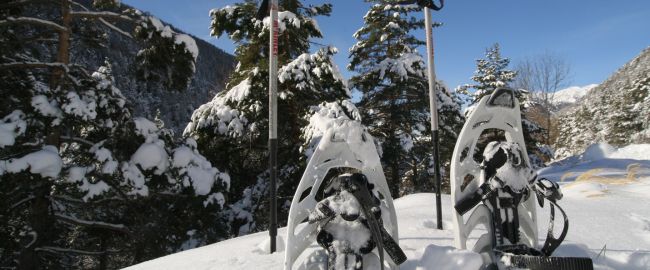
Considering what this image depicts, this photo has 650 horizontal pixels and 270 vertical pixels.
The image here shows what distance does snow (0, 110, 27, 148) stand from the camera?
16.7 feet

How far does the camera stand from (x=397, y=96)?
47.7ft

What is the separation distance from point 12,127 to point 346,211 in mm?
5477

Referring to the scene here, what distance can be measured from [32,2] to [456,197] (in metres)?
7.93

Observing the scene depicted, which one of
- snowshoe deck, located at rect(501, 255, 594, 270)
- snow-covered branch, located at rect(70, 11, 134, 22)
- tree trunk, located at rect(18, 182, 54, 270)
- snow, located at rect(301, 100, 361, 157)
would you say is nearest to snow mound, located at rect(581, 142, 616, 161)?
snow, located at rect(301, 100, 361, 157)

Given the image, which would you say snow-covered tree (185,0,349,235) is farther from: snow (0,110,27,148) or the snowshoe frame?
the snowshoe frame

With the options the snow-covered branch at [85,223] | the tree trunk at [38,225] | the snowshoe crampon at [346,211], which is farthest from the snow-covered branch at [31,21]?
the snowshoe crampon at [346,211]

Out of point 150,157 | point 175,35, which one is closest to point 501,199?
point 150,157

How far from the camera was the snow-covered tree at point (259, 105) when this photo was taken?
30.2ft

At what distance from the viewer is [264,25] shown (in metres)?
9.57

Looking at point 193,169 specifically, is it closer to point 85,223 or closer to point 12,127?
point 85,223

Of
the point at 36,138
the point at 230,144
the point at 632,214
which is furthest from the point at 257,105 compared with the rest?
the point at 632,214

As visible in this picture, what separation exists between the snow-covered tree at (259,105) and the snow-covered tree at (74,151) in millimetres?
2329

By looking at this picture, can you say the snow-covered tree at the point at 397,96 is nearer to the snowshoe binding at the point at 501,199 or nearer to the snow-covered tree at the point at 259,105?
the snow-covered tree at the point at 259,105

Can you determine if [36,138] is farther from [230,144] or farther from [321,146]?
[321,146]
